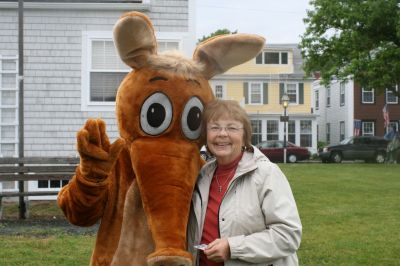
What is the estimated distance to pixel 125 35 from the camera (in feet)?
8.60

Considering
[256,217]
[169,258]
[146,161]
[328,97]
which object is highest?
[328,97]

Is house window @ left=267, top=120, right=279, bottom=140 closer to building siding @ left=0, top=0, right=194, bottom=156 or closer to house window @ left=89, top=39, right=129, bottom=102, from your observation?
building siding @ left=0, top=0, right=194, bottom=156

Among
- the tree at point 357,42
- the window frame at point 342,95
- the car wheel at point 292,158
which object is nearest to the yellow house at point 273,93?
the window frame at point 342,95

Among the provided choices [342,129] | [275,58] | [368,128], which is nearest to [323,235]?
[275,58]

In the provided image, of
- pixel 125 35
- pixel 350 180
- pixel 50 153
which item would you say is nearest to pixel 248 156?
pixel 125 35

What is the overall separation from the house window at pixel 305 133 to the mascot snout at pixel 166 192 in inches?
1274

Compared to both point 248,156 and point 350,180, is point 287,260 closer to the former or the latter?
point 248,156

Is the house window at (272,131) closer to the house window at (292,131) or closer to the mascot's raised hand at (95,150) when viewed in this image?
the house window at (292,131)

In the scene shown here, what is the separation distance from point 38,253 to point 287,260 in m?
4.48

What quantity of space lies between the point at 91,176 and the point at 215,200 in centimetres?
55

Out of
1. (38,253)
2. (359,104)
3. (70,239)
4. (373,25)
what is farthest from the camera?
(359,104)

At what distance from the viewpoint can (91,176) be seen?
2.45 meters

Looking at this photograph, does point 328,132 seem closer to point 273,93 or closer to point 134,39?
point 273,93

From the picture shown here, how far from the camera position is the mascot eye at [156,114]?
2.61 m
